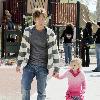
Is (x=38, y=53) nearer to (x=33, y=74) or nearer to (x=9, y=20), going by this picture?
(x=33, y=74)

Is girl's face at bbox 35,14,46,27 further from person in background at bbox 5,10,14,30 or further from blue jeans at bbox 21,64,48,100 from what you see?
person in background at bbox 5,10,14,30

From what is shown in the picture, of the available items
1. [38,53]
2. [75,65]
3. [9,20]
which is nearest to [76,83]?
[75,65]

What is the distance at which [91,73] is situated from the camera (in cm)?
1656

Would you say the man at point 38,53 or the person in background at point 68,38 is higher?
the man at point 38,53

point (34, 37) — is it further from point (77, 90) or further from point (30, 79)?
point (77, 90)

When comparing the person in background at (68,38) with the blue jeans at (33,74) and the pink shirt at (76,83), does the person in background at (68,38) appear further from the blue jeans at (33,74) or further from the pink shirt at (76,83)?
the blue jeans at (33,74)

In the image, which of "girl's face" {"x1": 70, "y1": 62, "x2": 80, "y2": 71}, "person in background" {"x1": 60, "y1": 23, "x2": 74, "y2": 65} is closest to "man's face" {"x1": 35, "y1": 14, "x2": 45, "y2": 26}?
"girl's face" {"x1": 70, "y1": 62, "x2": 80, "y2": 71}

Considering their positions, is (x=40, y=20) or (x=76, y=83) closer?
(x=40, y=20)

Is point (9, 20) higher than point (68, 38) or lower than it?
higher

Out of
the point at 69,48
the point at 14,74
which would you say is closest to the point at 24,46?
the point at 14,74

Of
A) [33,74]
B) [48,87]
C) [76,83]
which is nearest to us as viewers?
[33,74]

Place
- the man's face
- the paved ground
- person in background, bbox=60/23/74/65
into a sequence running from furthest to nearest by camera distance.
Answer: person in background, bbox=60/23/74/65 → the paved ground → the man's face

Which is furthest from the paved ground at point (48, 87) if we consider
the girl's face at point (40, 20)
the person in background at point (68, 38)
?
the girl's face at point (40, 20)

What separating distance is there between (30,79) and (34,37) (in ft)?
2.29
